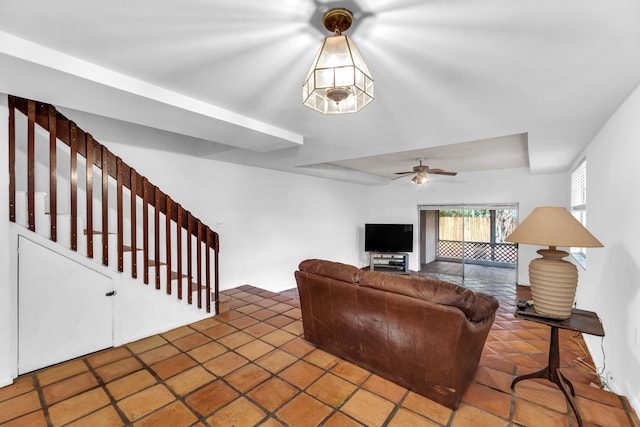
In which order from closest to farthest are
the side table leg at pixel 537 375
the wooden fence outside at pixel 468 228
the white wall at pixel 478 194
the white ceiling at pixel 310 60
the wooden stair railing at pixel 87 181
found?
the white ceiling at pixel 310 60 < the side table leg at pixel 537 375 < the wooden stair railing at pixel 87 181 < the white wall at pixel 478 194 < the wooden fence outside at pixel 468 228

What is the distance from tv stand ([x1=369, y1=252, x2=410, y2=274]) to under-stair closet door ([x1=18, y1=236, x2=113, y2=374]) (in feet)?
19.0

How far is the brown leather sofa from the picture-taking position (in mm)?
1853

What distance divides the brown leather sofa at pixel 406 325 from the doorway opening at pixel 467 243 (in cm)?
491

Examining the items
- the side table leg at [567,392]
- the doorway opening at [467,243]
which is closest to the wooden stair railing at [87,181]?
the side table leg at [567,392]

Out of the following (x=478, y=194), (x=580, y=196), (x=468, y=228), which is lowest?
(x=468, y=228)

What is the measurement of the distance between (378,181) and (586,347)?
4.92 meters

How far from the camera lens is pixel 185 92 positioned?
217cm

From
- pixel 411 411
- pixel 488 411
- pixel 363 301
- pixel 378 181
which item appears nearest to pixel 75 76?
pixel 363 301

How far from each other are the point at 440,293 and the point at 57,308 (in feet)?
10.1

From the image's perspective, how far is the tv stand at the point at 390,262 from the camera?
7.15 meters

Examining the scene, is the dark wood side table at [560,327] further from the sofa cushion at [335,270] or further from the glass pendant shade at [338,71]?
the glass pendant shade at [338,71]

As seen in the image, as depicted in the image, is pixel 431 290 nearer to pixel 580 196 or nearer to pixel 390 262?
pixel 580 196

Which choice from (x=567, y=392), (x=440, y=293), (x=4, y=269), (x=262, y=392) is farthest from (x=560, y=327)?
(x=4, y=269)

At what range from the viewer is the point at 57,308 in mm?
2400
